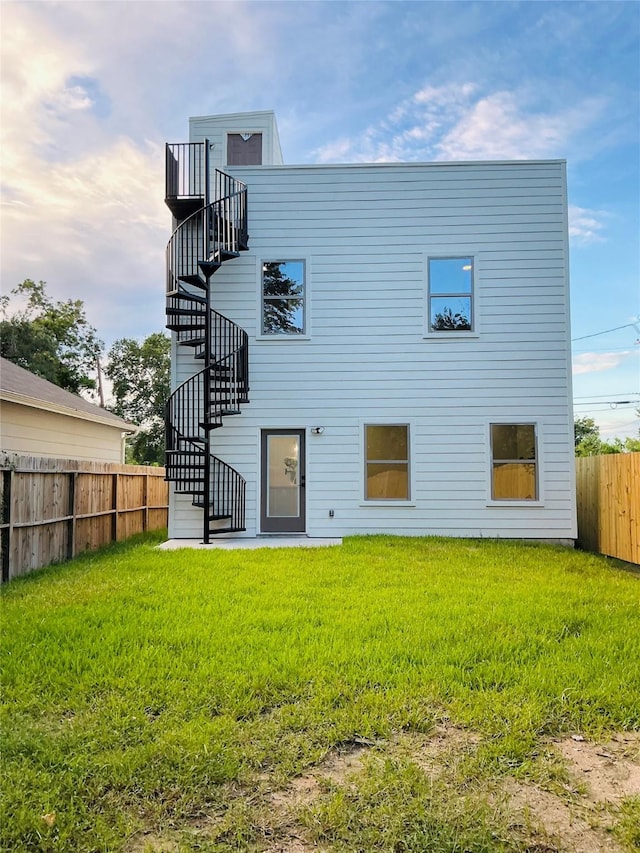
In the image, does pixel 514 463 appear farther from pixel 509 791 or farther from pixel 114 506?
pixel 509 791

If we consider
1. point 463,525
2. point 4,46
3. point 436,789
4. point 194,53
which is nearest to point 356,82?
point 194,53

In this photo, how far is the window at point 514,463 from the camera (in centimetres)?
920

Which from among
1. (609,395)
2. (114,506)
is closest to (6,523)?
(114,506)

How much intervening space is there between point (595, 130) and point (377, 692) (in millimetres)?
11561

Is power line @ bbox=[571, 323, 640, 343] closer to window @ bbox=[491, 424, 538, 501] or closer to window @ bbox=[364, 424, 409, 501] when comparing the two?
window @ bbox=[491, 424, 538, 501]

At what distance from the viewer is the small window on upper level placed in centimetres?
1098

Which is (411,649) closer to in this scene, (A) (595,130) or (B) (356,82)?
(B) (356,82)

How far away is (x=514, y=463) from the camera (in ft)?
30.4

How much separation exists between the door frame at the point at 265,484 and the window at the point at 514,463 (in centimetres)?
318

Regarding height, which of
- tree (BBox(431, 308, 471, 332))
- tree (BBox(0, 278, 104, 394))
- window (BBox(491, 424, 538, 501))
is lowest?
window (BBox(491, 424, 538, 501))

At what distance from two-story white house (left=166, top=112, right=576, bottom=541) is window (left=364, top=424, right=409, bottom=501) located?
3 cm

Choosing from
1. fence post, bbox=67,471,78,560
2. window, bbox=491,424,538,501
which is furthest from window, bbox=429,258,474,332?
fence post, bbox=67,471,78,560

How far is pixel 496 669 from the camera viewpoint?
3309 mm

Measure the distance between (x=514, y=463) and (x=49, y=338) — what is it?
18.8 m
